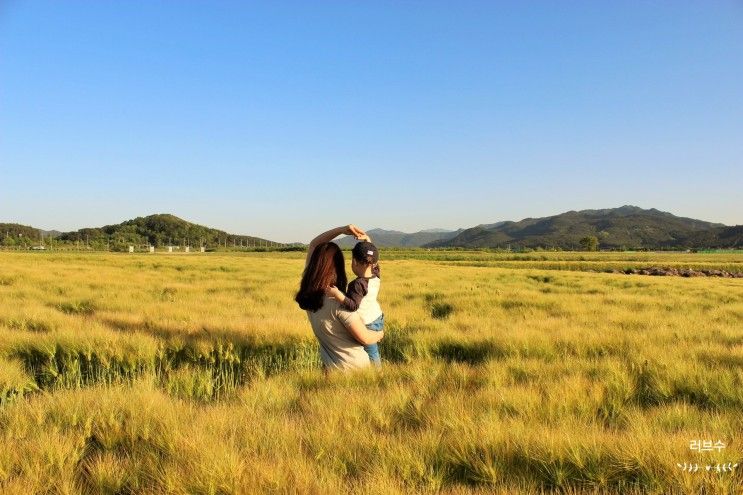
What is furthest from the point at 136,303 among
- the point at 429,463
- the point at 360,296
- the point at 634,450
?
the point at 634,450

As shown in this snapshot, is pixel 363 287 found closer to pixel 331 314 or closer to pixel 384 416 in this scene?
pixel 331 314

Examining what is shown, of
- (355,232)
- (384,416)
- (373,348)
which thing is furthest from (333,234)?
(384,416)

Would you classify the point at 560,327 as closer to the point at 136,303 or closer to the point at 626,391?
the point at 626,391

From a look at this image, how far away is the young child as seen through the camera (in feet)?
16.3

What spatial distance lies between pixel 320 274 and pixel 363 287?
0.52 meters

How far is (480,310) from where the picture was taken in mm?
10812

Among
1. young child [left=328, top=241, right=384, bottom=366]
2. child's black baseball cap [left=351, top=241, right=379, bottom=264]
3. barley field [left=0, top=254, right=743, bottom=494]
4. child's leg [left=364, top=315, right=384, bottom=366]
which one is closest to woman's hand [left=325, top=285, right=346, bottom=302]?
young child [left=328, top=241, right=384, bottom=366]

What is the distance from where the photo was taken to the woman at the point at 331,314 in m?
5.07

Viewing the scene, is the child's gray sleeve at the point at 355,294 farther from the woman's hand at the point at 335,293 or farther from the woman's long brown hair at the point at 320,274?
the woman's long brown hair at the point at 320,274

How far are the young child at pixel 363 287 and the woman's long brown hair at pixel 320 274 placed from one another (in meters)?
0.13

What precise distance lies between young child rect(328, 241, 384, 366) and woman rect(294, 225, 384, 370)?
13 centimetres

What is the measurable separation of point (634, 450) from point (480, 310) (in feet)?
27.1

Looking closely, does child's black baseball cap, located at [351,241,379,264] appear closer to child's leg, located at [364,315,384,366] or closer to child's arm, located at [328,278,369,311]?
child's arm, located at [328,278,369,311]

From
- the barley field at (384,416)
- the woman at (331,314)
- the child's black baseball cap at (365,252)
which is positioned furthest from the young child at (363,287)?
the barley field at (384,416)
